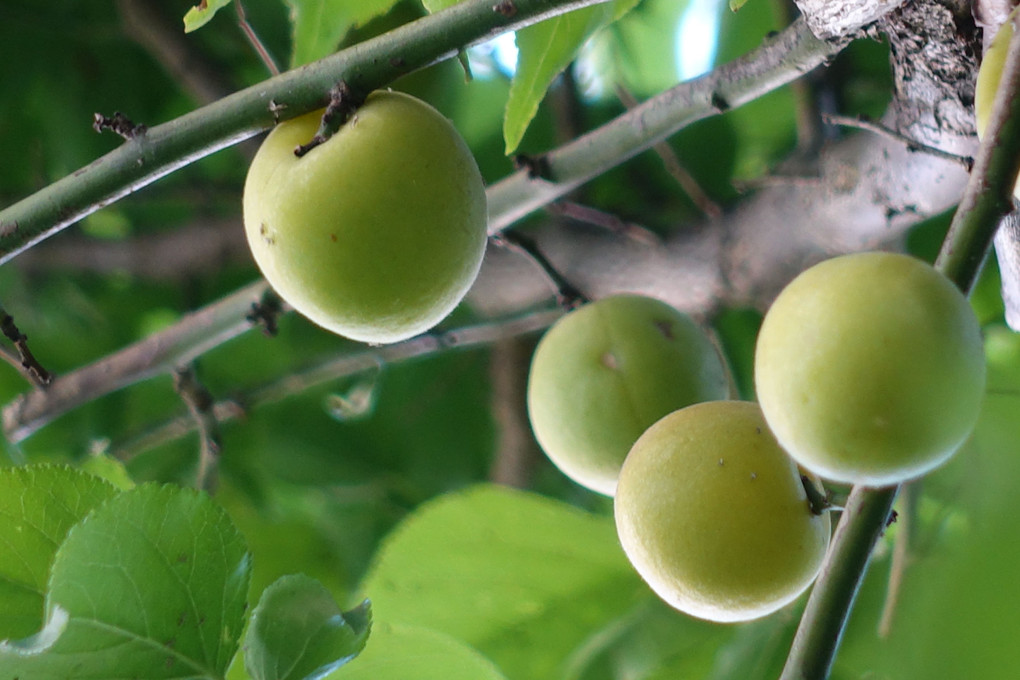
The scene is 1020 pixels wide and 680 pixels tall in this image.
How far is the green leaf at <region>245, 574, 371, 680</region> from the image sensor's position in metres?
0.65

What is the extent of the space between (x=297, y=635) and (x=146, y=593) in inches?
4.9

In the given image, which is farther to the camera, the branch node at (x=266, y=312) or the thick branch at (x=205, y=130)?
the branch node at (x=266, y=312)

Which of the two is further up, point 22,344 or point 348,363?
point 22,344

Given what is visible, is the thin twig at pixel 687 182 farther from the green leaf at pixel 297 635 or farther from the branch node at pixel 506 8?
the green leaf at pixel 297 635

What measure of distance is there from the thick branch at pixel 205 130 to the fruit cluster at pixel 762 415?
0.28 meters

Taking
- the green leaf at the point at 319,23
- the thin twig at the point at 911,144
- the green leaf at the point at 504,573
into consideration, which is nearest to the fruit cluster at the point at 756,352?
the green leaf at the point at 319,23

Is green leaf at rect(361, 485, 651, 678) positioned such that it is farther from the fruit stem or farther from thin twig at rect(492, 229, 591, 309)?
the fruit stem

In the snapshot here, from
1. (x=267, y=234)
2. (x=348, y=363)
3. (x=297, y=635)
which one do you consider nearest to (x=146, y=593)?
(x=297, y=635)

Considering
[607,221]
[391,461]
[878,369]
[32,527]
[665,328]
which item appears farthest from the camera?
[391,461]

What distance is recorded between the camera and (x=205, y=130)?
0.63 meters

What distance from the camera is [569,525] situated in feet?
3.91

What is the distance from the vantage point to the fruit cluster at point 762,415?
0.51 metres

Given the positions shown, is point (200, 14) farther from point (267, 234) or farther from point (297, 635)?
point (297, 635)

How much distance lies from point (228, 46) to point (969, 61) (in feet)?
4.62
